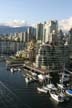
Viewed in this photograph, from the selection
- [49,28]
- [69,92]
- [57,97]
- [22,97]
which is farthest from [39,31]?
[57,97]

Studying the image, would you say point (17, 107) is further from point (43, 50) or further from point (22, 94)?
point (43, 50)

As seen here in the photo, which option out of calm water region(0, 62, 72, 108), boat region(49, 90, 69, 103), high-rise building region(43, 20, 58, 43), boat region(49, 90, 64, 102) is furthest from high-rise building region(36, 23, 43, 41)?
boat region(49, 90, 69, 103)

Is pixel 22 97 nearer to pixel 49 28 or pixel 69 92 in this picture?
pixel 69 92

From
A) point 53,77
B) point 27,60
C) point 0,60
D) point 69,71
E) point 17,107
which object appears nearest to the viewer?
point 17,107

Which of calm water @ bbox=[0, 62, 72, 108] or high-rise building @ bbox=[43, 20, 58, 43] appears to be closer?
calm water @ bbox=[0, 62, 72, 108]

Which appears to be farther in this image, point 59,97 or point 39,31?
point 39,31

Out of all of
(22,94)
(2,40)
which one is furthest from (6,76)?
(2,40)

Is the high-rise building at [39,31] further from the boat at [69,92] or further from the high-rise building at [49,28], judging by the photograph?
the boat at [69,92]

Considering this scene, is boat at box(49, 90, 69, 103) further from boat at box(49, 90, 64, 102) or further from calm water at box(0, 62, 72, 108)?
calm water at box(0, 62, 72, 108)
